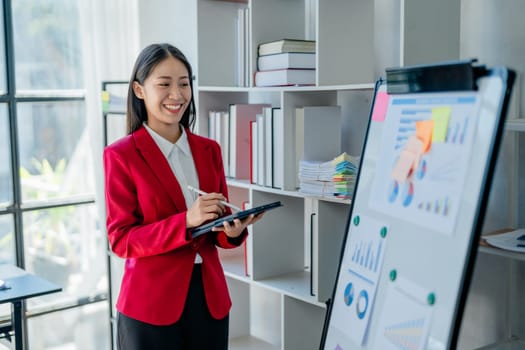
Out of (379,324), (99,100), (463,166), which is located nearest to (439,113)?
(463,166)

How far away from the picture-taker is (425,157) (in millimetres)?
1352

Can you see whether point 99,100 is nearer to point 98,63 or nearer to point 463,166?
point 98,63

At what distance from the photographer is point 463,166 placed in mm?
1230

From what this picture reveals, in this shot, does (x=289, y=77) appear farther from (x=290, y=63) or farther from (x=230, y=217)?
(x=230, y=217)

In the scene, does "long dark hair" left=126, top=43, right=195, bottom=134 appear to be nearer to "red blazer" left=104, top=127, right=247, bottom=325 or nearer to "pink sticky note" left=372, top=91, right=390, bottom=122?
"red blazer" left=104, top=127, right=247, bottom=325

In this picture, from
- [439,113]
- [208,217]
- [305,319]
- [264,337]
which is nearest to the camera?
[439,113]

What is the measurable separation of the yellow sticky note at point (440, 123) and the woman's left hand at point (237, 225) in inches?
30.0

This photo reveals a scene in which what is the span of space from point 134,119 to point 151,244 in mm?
418

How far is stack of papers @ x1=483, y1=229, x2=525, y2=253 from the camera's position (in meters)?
1.93

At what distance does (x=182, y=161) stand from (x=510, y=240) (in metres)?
1.03

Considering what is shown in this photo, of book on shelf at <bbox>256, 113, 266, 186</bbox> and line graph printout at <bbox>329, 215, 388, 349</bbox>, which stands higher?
book on shelf at <bbox>256, 113, 266, 186</bbox>

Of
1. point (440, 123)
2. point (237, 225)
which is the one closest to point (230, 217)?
point (237, 225)

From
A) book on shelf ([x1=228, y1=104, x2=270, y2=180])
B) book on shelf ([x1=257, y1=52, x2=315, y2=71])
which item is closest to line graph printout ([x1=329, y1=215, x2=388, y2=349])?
book on shelf ([x1=257, y1=52, x2=315, y2=71])

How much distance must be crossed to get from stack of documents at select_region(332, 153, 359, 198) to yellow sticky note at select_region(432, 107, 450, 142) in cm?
105
